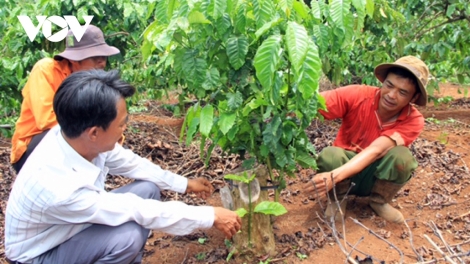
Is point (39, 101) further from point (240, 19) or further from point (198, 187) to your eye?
point (240, 19)

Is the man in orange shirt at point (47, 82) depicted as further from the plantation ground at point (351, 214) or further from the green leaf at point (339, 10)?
the green leaf at point (339, 10)

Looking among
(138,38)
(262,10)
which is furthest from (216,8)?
(138,38)

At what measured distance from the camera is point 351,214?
325cm

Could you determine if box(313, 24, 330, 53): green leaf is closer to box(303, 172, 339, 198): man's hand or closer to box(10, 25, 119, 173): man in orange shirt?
box(303, 172, 339, 198): man's hand

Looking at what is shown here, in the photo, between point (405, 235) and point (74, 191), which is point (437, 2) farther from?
point (74, 191)

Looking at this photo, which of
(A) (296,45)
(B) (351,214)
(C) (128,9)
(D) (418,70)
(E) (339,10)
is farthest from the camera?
(C) (128,9)

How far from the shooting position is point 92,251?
2.14 m

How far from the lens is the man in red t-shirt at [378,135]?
2.87m

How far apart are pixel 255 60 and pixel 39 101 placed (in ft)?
5.38

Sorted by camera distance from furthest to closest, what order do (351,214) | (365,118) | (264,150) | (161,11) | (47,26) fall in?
(47,26) < (351,214) < (365,118) < (264,150) < (161,11)

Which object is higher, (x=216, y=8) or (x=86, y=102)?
(x=216, y=8)

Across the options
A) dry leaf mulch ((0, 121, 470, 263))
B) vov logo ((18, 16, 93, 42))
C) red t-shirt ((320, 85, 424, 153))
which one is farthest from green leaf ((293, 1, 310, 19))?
vov logo ((18, 16, 93, 42))

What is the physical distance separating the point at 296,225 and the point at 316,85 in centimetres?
137

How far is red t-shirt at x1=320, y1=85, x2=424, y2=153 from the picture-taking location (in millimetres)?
2990
